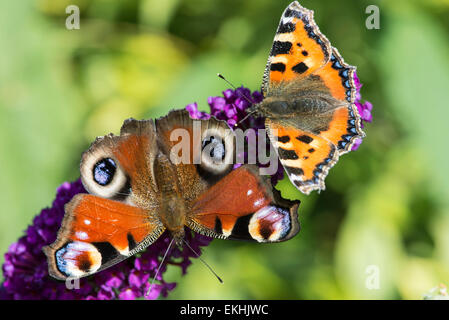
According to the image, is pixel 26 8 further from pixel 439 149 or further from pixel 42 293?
pixel 439 149

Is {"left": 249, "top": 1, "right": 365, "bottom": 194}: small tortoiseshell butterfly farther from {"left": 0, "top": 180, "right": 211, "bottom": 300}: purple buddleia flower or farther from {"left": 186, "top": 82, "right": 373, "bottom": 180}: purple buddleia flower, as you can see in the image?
{"left": 0, "top": 180, "right": 211, "bottom": 300}: purple buddleia flower

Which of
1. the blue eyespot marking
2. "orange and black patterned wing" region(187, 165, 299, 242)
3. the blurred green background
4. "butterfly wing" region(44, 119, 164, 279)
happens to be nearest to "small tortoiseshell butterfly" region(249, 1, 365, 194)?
"orange and black patterned wing" region(187, 165, 299, 242)

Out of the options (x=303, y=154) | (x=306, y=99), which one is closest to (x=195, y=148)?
(x=303, y=154)

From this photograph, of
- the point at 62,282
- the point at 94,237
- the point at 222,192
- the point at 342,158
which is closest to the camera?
the point at 94,237

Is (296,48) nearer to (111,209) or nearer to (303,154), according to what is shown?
(303,154)

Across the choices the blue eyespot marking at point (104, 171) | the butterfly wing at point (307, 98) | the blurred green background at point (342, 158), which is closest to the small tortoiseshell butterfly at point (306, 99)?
the butterfly wing at point (307, 98)

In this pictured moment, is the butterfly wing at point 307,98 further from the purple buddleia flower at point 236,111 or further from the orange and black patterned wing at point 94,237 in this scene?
the orange and black patterned wing at point 94,237
